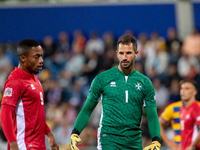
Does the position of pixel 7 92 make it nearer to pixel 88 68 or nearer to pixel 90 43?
pixel 88 68

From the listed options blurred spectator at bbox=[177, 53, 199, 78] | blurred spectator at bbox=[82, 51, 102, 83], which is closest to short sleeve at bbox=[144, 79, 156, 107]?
blurred spectator at bbox=[177, 53, 199, 78]

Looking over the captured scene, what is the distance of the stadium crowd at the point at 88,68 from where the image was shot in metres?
11.6

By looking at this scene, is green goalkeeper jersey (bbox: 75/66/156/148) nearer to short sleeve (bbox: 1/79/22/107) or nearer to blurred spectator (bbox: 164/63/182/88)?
short sleeve (bbox: 1/79/22/107)

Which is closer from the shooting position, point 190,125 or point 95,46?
point 190,125

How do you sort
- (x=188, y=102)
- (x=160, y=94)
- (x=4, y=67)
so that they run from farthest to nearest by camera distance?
1. (x=4, y=67)
2. (x=160, y=94)
3. (x=188, y=102)

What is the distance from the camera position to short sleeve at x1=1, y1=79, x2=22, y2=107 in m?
4.55

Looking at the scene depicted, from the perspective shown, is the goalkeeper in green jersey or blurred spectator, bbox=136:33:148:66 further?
blurred spectator, bbox=136:33:148:66

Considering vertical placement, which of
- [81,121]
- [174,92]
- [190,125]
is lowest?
[190,125]

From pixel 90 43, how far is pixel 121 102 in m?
10.1

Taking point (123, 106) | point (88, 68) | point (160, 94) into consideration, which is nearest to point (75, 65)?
point (88, 68)

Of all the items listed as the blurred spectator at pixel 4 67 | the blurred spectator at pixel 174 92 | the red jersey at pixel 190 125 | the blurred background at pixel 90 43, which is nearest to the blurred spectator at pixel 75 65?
the blurred background at pixel 90 43

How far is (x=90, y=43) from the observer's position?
1487 centimetres

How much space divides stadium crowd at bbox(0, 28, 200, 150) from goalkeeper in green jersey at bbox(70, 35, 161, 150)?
538cm

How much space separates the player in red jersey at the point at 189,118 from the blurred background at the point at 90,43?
3.35 meters
